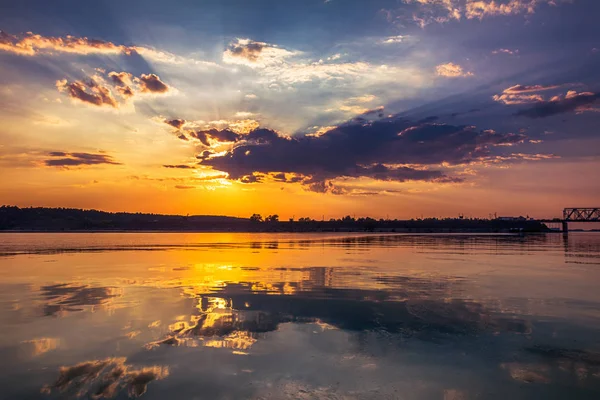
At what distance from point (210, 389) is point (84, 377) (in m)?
3.28

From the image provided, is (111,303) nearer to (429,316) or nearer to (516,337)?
(429,316)

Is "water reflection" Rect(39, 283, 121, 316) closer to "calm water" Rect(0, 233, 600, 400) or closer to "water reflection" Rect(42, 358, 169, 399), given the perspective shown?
"calm water" Rect(0, 233, 600, 400)

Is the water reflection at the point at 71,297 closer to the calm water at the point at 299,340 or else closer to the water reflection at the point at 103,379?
the calm water at the point at 299,340

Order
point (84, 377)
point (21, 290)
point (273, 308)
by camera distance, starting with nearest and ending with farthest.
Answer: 1. point (84, 377)
2. point (273, 308)
3. point (21, 290)

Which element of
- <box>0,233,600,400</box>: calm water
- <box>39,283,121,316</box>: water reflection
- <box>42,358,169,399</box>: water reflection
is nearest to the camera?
<box>42,358,169,399</box>: water reflection

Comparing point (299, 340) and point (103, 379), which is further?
point (299, 340)

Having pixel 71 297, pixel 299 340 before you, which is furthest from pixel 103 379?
pixel 71 297

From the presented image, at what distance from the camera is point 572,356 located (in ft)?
40.5

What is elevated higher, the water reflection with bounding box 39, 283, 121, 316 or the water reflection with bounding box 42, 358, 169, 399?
the water reflection with bounding box 39, 283, 121, 316

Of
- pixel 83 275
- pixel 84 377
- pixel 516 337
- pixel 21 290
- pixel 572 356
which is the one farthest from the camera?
pixel 83 275

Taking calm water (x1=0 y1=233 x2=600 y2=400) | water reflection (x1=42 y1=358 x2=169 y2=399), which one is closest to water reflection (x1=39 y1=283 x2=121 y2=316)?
calm water (x1=0 y1=233 x2=600 y2=400)

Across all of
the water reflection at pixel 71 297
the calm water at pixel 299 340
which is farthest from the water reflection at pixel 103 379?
the water reflection at pixel 71 297

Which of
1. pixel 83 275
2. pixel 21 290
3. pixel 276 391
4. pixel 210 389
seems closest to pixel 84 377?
pixel 210 389

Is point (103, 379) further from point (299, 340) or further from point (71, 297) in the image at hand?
point (71, 297)
